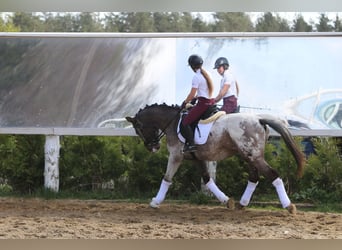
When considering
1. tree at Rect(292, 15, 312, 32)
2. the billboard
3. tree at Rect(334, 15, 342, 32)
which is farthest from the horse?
tree at Rect(292, 15, 312, 32)

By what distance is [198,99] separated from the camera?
25.8ft

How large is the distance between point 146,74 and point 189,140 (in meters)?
1.39

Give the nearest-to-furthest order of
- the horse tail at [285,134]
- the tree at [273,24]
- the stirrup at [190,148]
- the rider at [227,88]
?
the horse tail at [285,134]
the stirrup at [190,148]
the rider at [227,88]
the tree at [273,24]

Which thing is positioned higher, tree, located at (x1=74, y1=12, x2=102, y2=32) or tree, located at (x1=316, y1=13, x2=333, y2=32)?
tree, located at (x1=74, y1=12, x2=102, y2=32)

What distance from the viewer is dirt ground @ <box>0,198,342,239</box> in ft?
22.4

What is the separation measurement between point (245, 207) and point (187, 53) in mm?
2021

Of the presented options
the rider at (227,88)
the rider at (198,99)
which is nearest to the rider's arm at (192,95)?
the rider at (198,99)

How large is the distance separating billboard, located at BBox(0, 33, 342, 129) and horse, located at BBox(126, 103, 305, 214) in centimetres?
59

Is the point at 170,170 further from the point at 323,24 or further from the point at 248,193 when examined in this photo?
the point at 323,24

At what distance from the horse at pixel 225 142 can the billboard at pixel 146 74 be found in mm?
593

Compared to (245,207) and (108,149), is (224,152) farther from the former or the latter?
(108,149)

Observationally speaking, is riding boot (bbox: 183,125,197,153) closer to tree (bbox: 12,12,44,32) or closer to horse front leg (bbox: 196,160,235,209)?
horse front leg (bbox: 196,160,235,209)

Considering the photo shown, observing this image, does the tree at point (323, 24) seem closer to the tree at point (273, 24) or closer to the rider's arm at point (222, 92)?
the tree at point (273, 24)

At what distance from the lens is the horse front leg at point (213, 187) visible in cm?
789
